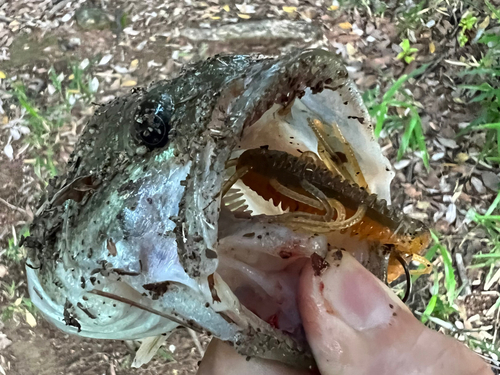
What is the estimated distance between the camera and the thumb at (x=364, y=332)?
1039 millimetres

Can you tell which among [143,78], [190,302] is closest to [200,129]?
[190,302]

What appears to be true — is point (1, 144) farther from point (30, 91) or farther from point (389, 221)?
point (389, 221)

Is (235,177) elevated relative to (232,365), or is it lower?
elevated

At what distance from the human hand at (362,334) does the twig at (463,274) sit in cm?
148

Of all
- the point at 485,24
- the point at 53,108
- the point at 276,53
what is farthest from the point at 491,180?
the point at 53,108

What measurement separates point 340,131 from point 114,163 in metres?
0.61

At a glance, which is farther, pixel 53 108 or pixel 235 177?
pixel 53 108

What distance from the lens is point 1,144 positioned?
104 inches

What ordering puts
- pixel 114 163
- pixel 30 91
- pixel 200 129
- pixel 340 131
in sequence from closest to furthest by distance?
pixel 200 129, pixel 114 163, pixel 340 131, pixel 30 91

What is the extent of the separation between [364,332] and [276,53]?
202 cm

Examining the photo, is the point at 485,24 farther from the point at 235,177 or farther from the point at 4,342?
the point at 4,342

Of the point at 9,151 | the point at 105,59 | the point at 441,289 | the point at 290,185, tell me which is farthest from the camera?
the point at 105,59

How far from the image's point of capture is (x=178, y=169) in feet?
3.09

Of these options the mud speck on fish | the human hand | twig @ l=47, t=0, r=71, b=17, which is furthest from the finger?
twig @ l=47, t=0, r=71, b=17
